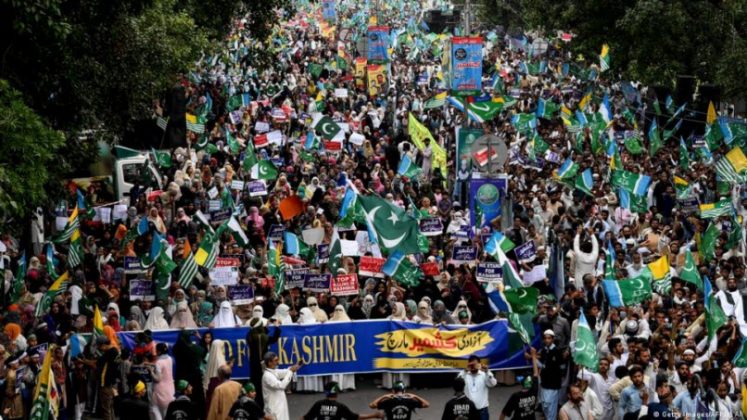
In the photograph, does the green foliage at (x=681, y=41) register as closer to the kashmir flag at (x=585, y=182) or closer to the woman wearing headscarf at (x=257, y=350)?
the kashmir flag at (x=585, y=182)

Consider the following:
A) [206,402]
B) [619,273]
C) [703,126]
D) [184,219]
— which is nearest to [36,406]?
[206,402]

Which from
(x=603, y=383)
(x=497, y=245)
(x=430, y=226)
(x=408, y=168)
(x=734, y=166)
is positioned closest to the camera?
(x=603, y=383)

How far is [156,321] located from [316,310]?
2.04m

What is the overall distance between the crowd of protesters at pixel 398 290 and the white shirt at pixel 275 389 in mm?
23

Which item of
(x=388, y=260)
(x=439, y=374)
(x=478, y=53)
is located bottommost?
(x=439, y=374)

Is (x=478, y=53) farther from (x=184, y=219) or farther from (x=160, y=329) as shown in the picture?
(x=160, y=329)

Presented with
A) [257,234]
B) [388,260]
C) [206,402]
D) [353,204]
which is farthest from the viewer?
[257,234]

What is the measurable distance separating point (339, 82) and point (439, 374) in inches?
1136

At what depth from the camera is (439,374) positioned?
62.8 ft

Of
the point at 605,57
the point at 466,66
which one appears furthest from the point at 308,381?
the point at 605,57

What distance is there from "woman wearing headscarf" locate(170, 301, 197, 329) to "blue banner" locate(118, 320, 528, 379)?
35 cm

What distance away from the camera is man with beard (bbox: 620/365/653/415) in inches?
599

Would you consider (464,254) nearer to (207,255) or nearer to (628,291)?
(628,291)

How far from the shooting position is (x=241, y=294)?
19453mm
